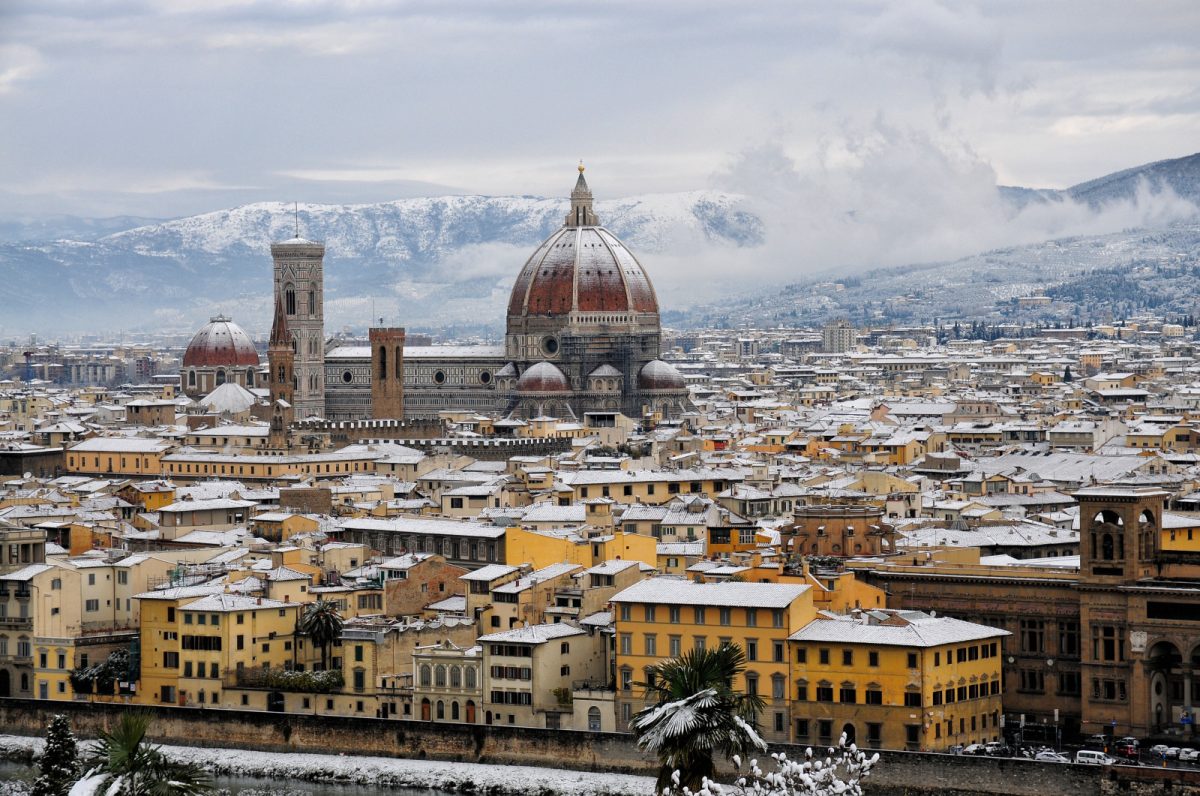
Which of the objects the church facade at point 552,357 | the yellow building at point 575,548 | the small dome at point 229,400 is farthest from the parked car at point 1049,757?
the small dome at point 229,400

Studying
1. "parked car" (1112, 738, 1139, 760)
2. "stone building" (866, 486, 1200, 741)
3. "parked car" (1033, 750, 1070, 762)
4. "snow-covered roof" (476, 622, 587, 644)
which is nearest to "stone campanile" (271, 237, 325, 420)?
"snow-covered roof" (476, 622, 587, 644)

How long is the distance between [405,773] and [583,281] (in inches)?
3583

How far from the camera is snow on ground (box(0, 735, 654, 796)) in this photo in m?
50.3

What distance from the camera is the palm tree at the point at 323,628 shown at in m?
57.5

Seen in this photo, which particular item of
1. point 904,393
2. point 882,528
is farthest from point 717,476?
point 904,393

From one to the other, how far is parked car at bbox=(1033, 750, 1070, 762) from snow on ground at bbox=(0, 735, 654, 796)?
23.4 ft

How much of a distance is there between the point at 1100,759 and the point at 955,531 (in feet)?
64.0

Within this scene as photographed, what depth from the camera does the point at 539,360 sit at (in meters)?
143

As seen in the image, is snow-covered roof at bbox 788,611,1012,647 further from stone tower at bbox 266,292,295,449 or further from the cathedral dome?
the cathedral dome

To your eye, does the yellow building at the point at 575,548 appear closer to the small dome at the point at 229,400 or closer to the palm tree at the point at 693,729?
the palm tree at the point at 693,729

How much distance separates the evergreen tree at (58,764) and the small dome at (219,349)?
355 feet

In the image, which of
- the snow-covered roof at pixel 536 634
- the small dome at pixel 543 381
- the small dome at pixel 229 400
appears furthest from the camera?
the small dome at pixel 229 400

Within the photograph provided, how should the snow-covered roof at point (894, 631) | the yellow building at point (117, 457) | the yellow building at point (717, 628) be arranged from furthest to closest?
1. the yellow building at point (117, 457)
2. the yellow building at point (717, 628)
3. the snow-covered roof at point (894, 631)

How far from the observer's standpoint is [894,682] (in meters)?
49.9
